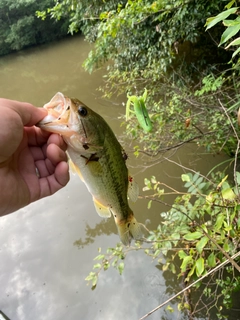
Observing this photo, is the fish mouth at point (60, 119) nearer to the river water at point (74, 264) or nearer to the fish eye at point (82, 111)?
the fish eye at point (82, 111)

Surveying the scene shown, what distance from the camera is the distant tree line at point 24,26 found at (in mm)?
19203

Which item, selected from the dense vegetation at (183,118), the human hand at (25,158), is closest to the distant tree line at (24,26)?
the dense vegetation at (183,118)

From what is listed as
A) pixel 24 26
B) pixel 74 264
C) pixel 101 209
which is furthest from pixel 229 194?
pixel 24 26

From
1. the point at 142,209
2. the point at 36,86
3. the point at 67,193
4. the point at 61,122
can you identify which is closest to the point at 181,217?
the point at 61,122

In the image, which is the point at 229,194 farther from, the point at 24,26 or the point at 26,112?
→ the point at 24,26

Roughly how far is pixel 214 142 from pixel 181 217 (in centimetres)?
163

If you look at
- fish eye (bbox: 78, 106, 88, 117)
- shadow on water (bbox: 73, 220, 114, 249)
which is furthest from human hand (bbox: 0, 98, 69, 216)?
shadow on water (bbox: 73, 220, 114, 249)

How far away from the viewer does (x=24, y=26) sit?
19422 mm

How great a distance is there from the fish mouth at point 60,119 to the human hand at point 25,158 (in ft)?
0.21

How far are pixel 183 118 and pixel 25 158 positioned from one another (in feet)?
8.66

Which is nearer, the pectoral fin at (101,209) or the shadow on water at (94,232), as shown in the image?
the pectoral fin at (101,209)

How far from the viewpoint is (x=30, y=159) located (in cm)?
156

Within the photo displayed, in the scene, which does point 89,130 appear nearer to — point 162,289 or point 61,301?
point 162,289

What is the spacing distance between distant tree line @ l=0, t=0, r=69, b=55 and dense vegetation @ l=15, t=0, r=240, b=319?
14411mm
